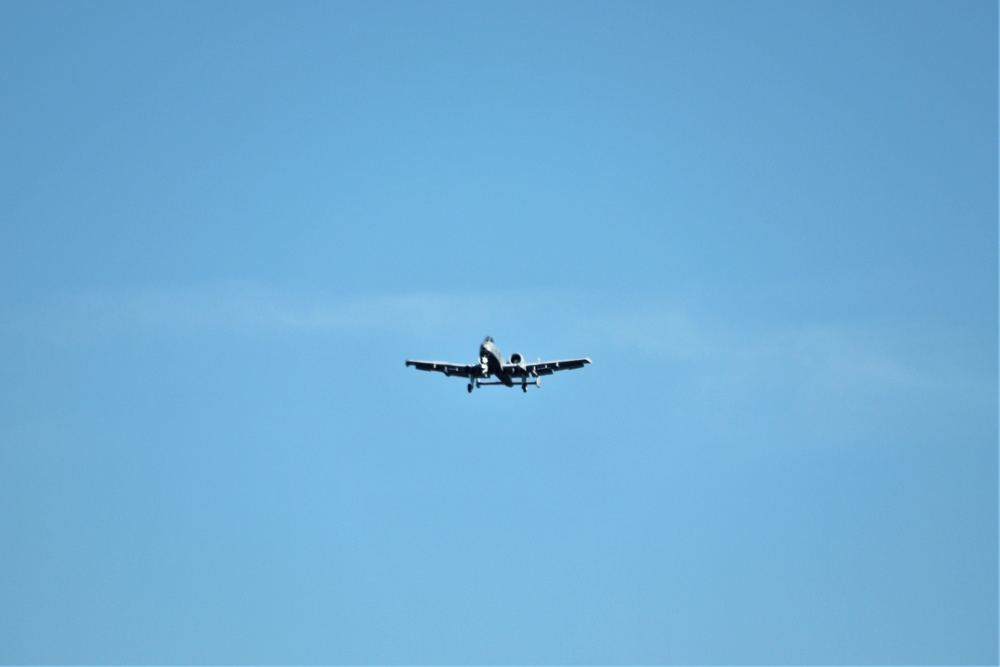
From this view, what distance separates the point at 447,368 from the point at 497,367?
5.65m

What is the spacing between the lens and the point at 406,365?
459ft

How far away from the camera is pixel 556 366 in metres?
141

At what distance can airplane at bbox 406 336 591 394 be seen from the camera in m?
134

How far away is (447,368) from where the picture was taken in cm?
13925

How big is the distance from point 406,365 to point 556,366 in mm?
12142

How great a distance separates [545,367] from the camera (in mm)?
140875

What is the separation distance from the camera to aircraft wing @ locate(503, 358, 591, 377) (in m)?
138

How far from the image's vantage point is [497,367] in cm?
13525

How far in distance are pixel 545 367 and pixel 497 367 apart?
6.82 m

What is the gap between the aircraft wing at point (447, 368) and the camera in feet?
450

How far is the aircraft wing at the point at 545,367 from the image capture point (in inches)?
5413

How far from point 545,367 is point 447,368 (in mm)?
8014

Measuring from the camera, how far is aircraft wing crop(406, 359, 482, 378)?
13725 cm

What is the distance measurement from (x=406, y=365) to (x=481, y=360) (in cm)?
863
